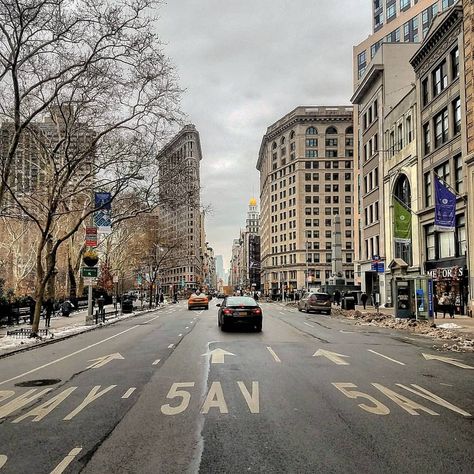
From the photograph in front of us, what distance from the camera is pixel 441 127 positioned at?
3766 centimetres

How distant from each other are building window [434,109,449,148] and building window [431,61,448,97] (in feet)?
5.77

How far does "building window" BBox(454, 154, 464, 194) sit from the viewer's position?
3388 cm

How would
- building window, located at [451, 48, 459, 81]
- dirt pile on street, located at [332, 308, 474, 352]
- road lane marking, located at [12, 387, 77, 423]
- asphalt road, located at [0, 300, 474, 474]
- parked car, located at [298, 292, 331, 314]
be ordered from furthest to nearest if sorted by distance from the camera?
parked car, located at [298, 292, 331, 314] < building window, located at [451, 48, 459, 81] < dirt pile on street, located at [332, 308, 474, 352] < road lane marking, located at [12, 387, 77, 423] < asphalt road, located at [0, 300, 474, 474]

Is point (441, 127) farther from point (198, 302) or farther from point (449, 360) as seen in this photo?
point (449, 360)

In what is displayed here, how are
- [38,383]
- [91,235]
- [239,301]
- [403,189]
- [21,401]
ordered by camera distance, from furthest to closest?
1. [403,189]
2. [91,235]
3. [239,301]
4. [38,383]
5. [21,401]

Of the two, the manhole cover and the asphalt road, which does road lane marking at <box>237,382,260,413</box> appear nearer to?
the asphalt road

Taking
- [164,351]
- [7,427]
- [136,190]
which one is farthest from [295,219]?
[7,427]

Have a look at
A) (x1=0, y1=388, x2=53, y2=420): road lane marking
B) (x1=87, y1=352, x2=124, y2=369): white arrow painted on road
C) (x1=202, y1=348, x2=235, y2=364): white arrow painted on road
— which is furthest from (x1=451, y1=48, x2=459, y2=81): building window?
(x1=0, y1=388, x2=53, y2=420): road lane marking

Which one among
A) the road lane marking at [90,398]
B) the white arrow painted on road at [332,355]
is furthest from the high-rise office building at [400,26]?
the road lane marking at [90,398]

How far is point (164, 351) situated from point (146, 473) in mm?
10636

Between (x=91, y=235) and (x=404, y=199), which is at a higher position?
(x=404, y=199)

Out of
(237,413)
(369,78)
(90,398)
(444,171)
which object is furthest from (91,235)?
(369,78)

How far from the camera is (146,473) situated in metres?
5.04

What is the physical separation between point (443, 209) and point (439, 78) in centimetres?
1490
